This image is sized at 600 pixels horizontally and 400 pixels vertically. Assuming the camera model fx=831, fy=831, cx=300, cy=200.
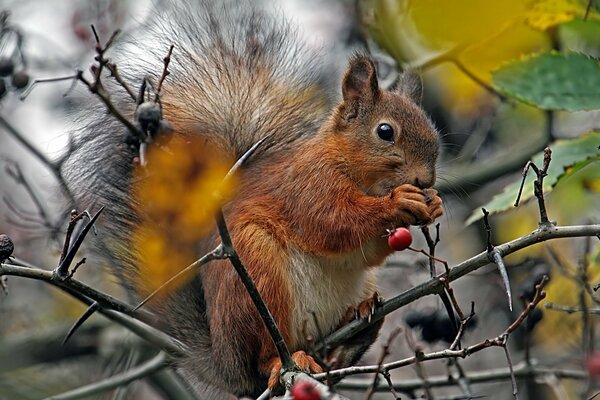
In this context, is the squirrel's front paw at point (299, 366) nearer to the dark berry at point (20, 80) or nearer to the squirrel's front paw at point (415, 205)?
the squirrel's front paw at point (415, 205)

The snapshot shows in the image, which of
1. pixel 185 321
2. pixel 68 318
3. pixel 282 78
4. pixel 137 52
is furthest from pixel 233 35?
pixel 68 318

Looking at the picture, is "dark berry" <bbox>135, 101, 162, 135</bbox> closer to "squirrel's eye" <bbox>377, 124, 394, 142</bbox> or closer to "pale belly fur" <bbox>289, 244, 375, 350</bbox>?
"pale belly fur" <bbox>289, 244, 375, 350</bbox>

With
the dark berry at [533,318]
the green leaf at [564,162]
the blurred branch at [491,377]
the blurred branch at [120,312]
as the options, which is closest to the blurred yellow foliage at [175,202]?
the blurred branch at [120,312]

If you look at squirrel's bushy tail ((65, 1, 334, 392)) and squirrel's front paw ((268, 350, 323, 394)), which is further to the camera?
squirrel's bushy tail ((65, 1, 334, 392))

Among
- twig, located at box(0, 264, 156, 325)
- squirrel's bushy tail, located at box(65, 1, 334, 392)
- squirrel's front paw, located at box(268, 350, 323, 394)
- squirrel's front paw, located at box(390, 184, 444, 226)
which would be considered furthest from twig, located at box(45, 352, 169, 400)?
squirrel's front paw, located at box(390, 184, 444, 226)

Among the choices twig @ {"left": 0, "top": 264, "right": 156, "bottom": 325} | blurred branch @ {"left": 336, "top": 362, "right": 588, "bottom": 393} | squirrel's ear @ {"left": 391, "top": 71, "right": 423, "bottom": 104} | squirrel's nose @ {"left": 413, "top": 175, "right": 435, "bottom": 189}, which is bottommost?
blurred branch @ {"left": 336, "top": 362, "right": 588, "bottom": 393}

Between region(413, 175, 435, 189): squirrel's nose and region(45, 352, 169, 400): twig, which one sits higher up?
region(413, 175, 435, 189): squirrel's nose

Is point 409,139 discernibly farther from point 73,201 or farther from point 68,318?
point 68,318

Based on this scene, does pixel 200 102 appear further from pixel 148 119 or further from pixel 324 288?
pixel 148 119
